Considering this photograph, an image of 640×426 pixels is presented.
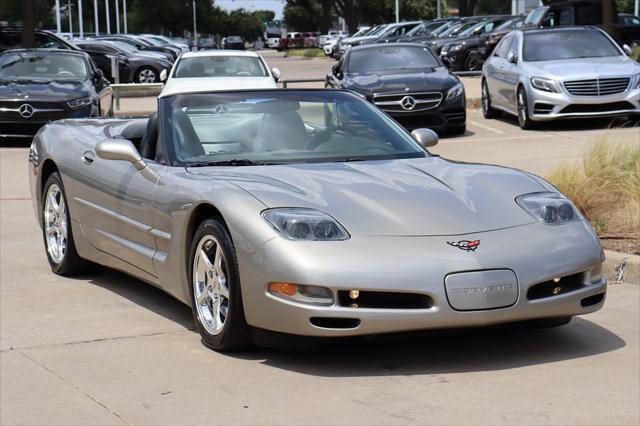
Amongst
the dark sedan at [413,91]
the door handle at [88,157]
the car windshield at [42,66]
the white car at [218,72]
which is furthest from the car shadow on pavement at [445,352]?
the car windshield at [42,66]

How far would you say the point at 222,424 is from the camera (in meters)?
4.93

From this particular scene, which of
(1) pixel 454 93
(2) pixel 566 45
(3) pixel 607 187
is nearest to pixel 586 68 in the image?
(2) pixel 566 45

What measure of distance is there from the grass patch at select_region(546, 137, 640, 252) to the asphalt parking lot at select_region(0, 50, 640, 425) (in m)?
1.46

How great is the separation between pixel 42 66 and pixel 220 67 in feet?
9.24

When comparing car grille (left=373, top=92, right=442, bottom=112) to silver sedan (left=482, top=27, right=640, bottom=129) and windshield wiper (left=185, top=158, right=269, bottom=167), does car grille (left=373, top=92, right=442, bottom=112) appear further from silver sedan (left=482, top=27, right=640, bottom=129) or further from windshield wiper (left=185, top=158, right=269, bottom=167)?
windshield wiper (left=185, top=158, right=269, bottom=167)

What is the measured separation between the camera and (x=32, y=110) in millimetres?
18234

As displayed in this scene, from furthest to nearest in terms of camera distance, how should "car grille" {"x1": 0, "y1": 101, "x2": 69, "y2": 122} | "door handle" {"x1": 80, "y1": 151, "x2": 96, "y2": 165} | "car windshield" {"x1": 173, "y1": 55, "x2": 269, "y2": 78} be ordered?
"car windshield" {"x1": 173, "y1": 55, "x2": 269, "y2": 78} → "car grille" {"x1": 0, "y1": 101, "x2": 69, "y2": 122} → "door handle" {"x1": 80, "y1": 151, "x2": 96, "y2": 165}

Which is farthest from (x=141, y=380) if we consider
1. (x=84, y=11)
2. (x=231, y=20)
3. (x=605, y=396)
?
(x=231, y=20)

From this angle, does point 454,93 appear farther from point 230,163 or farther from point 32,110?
point 230,163

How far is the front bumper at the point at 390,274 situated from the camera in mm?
5555

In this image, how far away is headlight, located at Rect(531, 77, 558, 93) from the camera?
60.1 feet

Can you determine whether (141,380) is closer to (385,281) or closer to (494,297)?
(385,281)

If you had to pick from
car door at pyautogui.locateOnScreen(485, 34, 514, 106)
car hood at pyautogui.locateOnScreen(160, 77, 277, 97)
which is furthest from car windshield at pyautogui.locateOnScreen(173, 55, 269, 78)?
car door at pyautogui.locateOnScreen(485, 34, 514, 106)

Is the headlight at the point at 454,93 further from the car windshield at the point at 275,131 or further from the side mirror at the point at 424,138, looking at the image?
the car windshield at the point at 275,131
